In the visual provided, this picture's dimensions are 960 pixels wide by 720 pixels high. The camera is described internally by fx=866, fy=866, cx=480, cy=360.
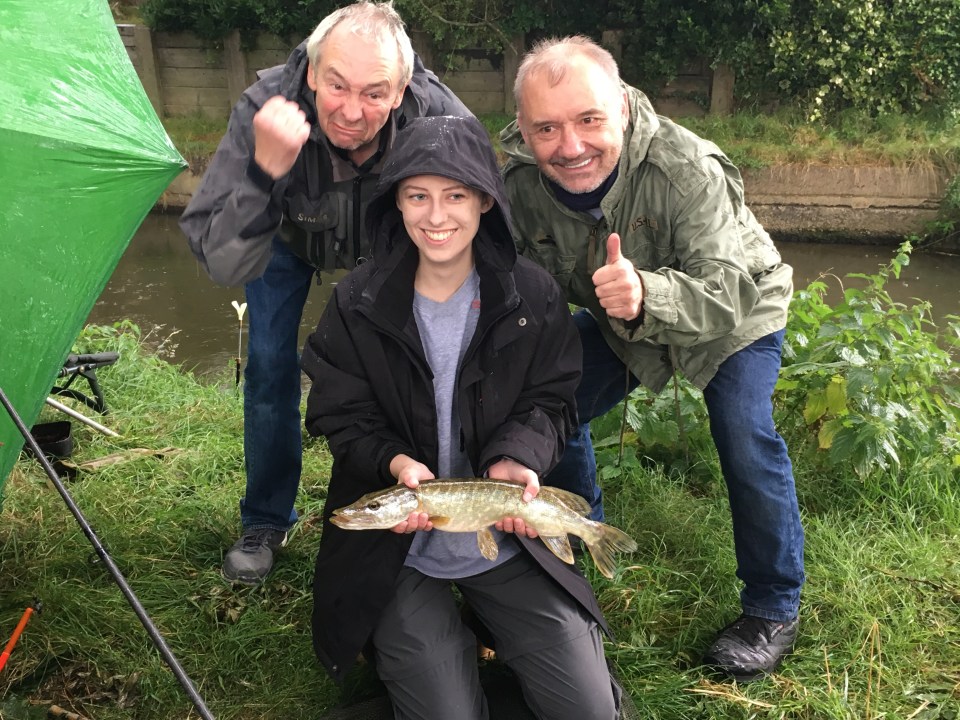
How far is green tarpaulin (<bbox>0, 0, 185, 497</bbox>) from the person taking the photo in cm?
242

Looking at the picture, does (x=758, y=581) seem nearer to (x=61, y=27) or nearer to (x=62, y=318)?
(x=62, y=318)

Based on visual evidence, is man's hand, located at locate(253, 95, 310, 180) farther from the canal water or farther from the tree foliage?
the tree foliage

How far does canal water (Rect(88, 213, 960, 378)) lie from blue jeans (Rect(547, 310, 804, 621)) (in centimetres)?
487

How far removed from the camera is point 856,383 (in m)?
3.59

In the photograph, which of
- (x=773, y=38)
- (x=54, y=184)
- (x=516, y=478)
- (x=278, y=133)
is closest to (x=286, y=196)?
(x=278, y=133)

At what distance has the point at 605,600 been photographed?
316cm

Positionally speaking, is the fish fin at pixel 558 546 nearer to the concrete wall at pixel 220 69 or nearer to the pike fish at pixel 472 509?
the pike fish at pixel 472 509

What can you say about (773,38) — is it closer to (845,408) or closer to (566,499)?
(845,408)

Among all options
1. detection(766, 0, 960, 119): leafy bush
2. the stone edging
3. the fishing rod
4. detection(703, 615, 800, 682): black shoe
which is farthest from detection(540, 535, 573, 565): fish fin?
detection(766, 0, 960, 119): leafy bush

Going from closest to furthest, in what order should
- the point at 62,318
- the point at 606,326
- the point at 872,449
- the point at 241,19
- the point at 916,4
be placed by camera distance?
the point at 62,318
the point at 606,326
the point at 872,449
the point at 916,4
the point at 241,19

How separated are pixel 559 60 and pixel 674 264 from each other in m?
0.73

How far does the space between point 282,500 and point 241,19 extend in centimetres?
1370

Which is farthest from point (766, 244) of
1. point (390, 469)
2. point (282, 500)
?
point (282, 500)

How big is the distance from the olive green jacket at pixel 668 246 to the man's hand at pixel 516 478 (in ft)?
1.75
